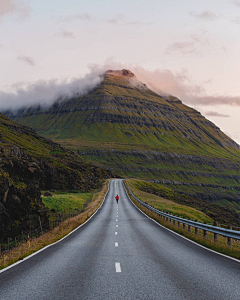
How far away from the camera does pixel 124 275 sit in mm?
9977

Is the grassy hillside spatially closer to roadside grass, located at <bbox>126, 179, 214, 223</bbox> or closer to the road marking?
roadside grass, located at <bbox>126, 179, 214, 223</bbox>

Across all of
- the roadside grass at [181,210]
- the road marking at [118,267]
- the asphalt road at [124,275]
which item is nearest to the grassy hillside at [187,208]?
the roadside grass at [181,210]

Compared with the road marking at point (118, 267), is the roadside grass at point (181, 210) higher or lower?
lower

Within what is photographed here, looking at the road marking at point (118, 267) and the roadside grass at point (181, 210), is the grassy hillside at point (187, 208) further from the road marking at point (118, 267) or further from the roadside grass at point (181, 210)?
the road marking at point (118, 267)

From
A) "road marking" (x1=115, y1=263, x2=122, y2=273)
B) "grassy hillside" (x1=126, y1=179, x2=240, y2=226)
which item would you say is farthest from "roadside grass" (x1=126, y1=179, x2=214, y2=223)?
"road marking" (x1=115, y1=263, x2=122, y2=273)

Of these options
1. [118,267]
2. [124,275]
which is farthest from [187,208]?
[124,275]

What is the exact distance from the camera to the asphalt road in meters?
7.96

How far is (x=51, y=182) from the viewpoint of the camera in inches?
3142

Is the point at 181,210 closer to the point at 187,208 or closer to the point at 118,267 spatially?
the point at 187,208

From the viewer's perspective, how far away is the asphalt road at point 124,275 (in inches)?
313

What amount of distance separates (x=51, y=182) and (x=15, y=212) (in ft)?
167

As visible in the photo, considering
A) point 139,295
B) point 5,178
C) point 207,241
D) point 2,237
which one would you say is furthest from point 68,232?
point 139,295

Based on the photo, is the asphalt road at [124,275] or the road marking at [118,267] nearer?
the asphalt road at [124,275]

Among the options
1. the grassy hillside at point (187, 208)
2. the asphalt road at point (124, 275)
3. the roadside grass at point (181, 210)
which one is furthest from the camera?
the grassy hillside at point (187, 208)
